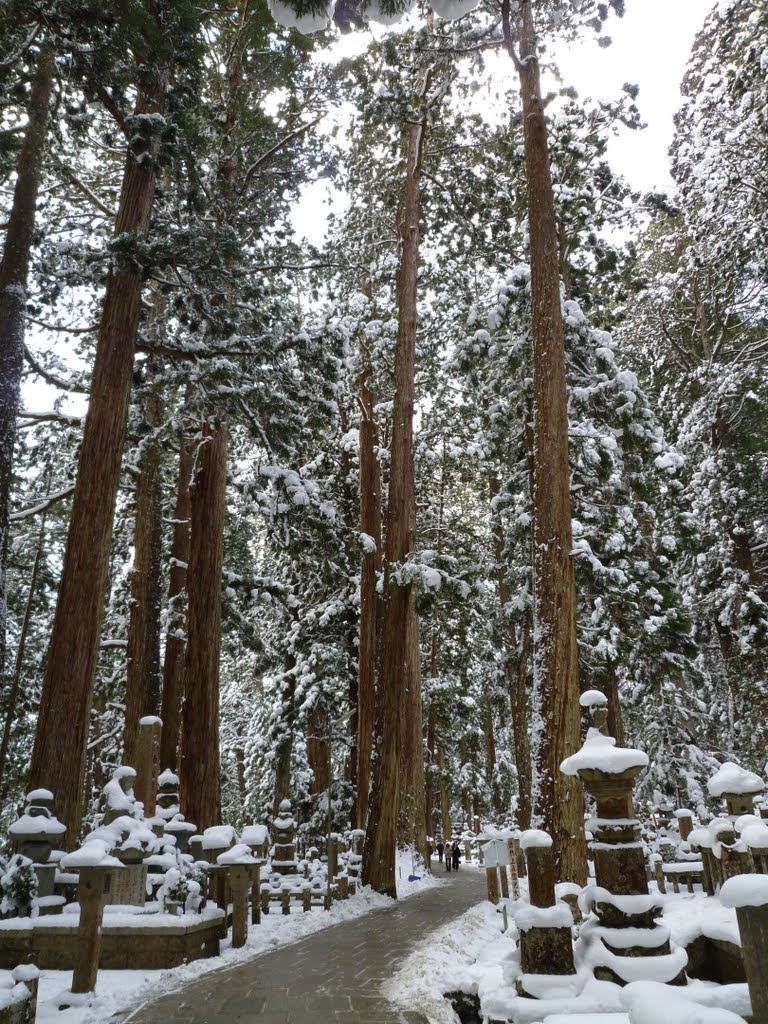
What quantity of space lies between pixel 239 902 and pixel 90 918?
247 centimetres

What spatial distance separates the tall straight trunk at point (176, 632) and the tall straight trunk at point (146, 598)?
466mm

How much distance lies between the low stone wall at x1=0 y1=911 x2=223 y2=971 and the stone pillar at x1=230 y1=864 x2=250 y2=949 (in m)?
0.46

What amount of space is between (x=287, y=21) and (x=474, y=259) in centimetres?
1206

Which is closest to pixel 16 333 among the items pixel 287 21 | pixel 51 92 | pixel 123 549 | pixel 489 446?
pixel 51 92

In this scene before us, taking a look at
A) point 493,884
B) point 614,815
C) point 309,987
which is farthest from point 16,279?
point 493,884

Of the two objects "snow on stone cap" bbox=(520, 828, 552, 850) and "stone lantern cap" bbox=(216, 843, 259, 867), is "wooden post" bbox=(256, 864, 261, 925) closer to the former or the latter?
"stone lantern cap" bbox=(216, 843, 259, 867)

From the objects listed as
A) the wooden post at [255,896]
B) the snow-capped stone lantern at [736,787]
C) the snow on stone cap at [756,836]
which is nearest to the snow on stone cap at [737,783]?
the snow-capped stone lantern at [736,787]

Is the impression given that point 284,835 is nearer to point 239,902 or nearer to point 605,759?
point 239,902

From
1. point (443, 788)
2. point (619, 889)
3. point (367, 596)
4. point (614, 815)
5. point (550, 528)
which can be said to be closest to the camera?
point (619, 889)

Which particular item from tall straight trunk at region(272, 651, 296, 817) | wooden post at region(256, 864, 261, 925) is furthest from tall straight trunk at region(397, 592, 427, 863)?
wooden post at region(256, 864, 261, 925)

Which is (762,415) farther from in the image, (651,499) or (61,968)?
(61,968)

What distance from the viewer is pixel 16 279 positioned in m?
9.85

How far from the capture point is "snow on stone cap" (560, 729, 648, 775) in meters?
4.98

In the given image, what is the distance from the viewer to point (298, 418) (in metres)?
10.9
